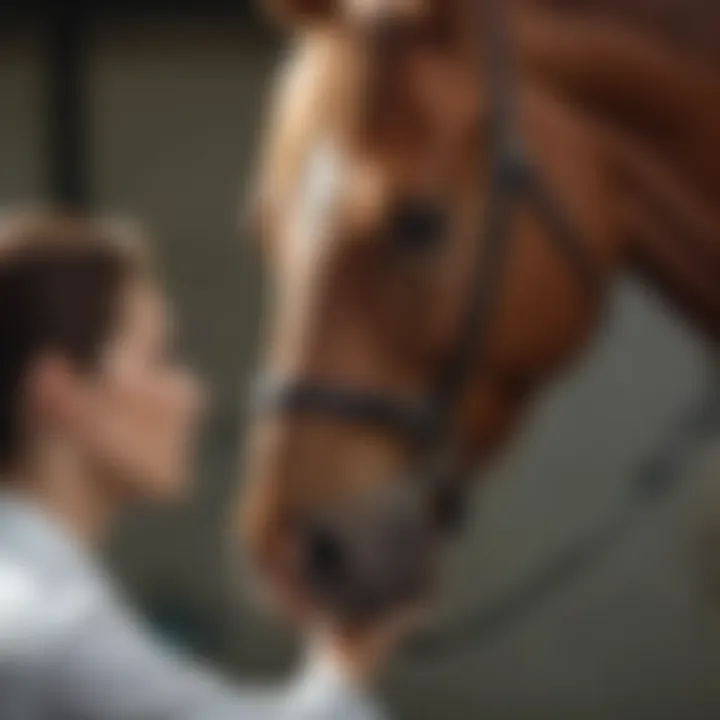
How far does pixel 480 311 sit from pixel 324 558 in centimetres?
13

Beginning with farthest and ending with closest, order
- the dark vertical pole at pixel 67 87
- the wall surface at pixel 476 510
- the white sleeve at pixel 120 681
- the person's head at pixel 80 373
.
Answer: the dark vertical pole at pixel 67 87 → the wall surface at pixel 476 510 → the person's head at pixel 80 373 → the white sleeve at pixel 120 681

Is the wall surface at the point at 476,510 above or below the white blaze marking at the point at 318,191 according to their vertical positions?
above

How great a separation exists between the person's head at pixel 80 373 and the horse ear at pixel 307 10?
0.15 m

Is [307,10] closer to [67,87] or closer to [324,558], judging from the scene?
[324,558]

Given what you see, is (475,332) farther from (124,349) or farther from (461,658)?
(461,658)

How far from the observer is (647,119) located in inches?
29.8

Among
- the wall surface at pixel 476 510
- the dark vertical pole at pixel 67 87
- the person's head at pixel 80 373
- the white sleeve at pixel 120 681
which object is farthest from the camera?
the dark vertical pole at pixel 67 87

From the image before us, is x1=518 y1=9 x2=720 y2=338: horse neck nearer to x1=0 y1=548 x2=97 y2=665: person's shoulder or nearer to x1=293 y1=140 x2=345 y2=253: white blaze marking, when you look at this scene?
x1=293 y1=140 x2=345 y2=253: white blaze marking

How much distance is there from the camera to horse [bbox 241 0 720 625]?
756mm

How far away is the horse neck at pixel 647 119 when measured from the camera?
0.75 meters

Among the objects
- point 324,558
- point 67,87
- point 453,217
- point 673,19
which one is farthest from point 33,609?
point 67,87

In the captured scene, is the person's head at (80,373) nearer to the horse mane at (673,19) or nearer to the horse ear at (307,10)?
the horse ear at (307,10)

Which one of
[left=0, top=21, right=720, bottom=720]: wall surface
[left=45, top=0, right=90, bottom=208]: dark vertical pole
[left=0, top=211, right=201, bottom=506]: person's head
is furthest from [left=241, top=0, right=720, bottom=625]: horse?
[left=45, top=0, right=90, bottom=208]: dark vertical pole

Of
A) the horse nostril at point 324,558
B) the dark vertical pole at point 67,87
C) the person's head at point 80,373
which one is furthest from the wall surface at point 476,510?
the horse nostril at point 324,558
